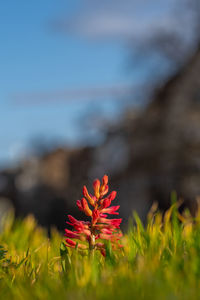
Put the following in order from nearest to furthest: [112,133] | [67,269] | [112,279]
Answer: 1. [112,279]
2. [67,269]
3. [112,133]

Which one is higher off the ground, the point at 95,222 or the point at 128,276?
the point at 95,222

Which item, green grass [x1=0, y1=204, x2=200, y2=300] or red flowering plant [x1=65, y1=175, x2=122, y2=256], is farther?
red flowering plant [x1=65, y1=175, x2=122, y2=256]

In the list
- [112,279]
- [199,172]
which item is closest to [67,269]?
[112,279]

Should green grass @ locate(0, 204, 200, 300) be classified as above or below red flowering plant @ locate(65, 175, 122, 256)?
below

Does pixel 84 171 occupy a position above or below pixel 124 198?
above

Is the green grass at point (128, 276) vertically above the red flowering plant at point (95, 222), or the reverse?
the red flowering plant at point (95, 222)

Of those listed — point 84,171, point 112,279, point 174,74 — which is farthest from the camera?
point 84,171

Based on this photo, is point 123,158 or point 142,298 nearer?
point 142,298

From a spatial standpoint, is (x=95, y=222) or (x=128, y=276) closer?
(x=128, y=276)

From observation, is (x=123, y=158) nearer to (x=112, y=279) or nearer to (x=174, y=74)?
(x=174, y=74)

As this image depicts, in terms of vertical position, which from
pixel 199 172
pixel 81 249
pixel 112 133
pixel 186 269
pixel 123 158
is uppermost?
pixel 112 133

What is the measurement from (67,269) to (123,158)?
10830 millimetres

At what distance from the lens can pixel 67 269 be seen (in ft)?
6.48

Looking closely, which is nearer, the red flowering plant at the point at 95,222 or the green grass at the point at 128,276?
the green grass at the point at 128,276
